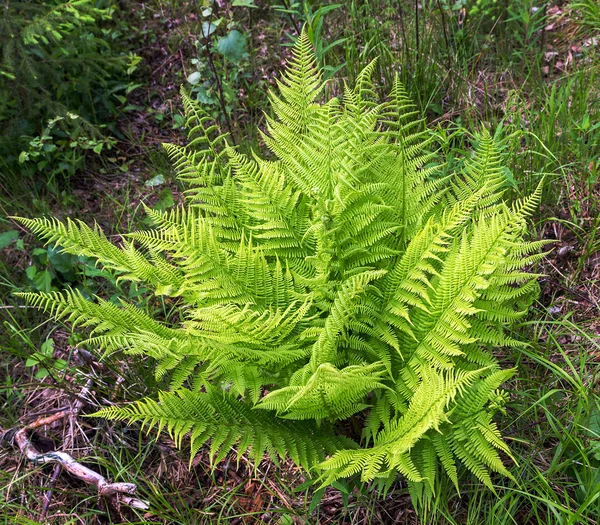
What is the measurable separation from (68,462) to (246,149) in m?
1.90

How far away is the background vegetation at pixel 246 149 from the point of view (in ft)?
6.77

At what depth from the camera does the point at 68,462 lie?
A: 229 centimetres

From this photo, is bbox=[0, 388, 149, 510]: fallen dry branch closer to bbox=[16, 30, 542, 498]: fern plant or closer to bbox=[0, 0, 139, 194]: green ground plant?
bbox=[16, 30, 542, 498]: fern plant

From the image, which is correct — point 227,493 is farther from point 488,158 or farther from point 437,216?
point 488,158

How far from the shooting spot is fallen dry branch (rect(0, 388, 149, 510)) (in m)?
2.14

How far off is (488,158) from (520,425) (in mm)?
1043

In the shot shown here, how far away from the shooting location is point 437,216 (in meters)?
2.32

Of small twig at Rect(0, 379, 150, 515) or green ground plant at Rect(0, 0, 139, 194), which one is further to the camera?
green ground plant at Rect(0, 0, 139, 194)

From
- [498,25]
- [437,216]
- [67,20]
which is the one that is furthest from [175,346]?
[498,25]

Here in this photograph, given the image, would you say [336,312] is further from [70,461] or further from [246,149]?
[246,149]

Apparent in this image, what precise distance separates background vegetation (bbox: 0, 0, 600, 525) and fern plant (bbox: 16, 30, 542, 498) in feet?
0.72

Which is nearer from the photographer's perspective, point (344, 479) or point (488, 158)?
point (344, 479)

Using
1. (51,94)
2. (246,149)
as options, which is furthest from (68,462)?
(51,94)

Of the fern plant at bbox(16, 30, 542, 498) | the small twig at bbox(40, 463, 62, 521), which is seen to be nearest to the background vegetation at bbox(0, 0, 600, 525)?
the small twig at bbox(40, 463, 62, 521)
